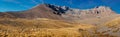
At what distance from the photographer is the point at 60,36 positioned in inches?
2849

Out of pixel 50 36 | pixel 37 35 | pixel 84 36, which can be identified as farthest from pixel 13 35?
pixel 84 36

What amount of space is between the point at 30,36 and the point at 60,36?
1335cm

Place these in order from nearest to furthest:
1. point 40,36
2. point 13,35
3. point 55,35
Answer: point 13,35
point 40,36
point 55,35

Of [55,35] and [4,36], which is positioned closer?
[4,36]

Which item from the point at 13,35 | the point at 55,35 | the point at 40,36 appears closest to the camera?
the point at 13,35

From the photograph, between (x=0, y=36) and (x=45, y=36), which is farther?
(x=45, y=36)

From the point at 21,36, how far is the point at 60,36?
641 inches

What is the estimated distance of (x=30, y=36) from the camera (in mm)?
62469

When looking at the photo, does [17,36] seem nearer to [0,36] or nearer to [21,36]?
[21,36]

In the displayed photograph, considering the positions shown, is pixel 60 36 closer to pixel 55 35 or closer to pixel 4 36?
pixel 55 35

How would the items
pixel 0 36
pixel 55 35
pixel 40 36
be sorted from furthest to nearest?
pixel 55 35 < pixel 40 36 < pixel 0 36

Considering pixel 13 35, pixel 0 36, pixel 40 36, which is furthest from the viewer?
pixel 40 36

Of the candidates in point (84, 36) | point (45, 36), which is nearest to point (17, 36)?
point (45, 36)

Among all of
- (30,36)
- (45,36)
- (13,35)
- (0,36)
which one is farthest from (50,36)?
(0,36)
